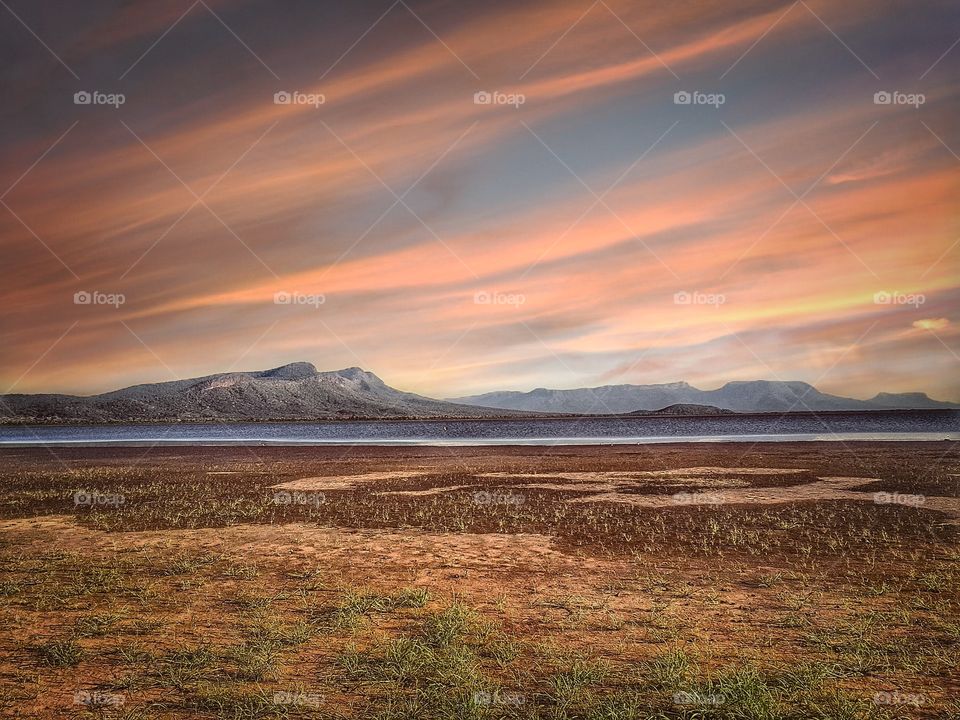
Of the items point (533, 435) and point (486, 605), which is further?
point (533, 435)

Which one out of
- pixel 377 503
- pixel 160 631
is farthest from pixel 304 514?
pixel 160 631

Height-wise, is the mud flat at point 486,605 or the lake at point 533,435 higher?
the mud flat at point 486,605

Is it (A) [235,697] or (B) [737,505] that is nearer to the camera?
(A) [235,697]

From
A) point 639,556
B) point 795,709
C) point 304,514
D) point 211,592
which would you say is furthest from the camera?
point 304,514

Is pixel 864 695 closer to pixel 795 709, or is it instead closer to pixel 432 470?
pixel 795 709

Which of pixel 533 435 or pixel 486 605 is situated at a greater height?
pixel 486 605

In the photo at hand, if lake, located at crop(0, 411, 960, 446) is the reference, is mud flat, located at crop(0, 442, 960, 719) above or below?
above

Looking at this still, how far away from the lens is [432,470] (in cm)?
3306

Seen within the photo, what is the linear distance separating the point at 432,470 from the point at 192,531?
55.7ft

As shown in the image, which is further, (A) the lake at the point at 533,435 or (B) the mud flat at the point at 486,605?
(A) the lake at the point at 533,435

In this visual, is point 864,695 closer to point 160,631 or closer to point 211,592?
point 160,631

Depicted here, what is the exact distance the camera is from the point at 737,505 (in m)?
20.3

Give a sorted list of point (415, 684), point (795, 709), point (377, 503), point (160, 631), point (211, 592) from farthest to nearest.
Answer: point (377, 503)
point (211, 592)
point (160, 631)
point (415, 684)
point (795, 709)

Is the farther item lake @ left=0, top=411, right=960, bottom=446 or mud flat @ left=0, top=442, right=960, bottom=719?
lake @ left=0, top=411, right=960, bottom=446
